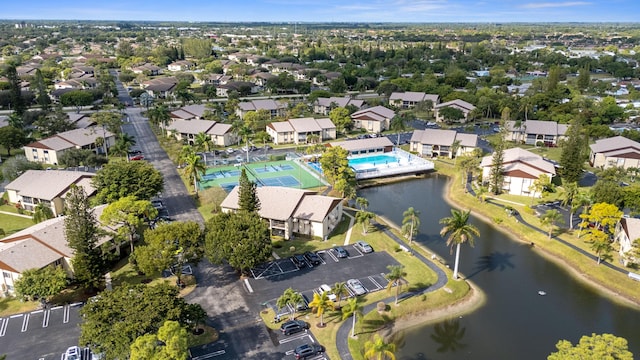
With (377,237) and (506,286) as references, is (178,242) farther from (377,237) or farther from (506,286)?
(506,286)

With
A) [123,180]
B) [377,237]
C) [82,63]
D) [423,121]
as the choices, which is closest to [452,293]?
[377,237]

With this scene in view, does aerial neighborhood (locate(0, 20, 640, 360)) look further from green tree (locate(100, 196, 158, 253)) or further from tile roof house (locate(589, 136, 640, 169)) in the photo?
tile roof house (locate(589, 136, 640, 169))

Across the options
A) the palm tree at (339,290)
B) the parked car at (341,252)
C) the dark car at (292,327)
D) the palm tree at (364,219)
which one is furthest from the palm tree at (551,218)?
the dark car at (292,327)

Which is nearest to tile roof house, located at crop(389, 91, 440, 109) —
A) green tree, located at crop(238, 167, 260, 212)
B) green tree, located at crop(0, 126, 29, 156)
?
green tree, located at crop(238, 167, 260, 212)

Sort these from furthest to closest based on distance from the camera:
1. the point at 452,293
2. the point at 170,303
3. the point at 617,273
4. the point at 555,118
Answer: the point at 555,118
the point at 617,273
the point at 452,293
the point at 170,303

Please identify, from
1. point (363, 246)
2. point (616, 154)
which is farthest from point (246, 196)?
point (616, 154)

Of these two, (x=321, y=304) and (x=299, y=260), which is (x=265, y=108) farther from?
(x=321, y=304)

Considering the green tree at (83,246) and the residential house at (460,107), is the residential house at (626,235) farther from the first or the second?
the residential house at (460,107)
